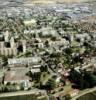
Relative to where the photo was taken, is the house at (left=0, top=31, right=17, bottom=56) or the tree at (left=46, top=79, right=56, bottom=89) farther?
the house at (left=0, top=31, right=17, bottom=56)

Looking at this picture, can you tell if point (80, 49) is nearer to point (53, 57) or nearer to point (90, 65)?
point (53, 57)

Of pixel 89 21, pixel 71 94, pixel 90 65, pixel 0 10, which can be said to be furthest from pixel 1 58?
pixel 0 10

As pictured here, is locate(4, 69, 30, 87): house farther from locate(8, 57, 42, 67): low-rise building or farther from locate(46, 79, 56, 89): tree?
locate(8, 57, 42, 67): low-rise building

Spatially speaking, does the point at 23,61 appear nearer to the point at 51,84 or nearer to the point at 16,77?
the point at 16,77

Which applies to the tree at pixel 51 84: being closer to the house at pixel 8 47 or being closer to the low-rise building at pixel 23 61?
the low-rise building at pixel 23 61

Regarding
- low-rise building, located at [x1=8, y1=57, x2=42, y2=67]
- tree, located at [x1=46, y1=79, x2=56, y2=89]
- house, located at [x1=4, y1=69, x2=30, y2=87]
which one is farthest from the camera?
low-rise building, located at [x1=8, y1=57, x2=42, y2=67]

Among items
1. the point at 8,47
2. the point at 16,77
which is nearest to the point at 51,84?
the point at 16,77

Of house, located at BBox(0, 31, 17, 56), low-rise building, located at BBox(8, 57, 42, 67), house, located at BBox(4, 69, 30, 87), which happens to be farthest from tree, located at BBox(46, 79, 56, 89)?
house, located at BBox(0, 31, 17, 56)

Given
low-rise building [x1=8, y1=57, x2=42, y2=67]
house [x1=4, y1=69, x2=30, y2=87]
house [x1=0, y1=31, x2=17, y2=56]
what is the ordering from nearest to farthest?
house [x1=4, y1=69, x2=30, y2=87] → low-rise building [x1=8, y1=57, x2=42, y2=67] → house [x1=0, y1=31, x2=17, y2=56]

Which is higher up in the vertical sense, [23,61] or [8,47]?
[8,47]

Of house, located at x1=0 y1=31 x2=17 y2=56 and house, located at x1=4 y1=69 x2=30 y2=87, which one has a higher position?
house, located at x1=0 y1=31 x2=17 y2=56

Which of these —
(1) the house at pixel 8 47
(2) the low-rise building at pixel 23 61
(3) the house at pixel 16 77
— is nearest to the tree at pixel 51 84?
(3) the house at pixel 16 77

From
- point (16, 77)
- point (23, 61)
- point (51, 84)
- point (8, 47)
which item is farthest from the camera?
point (8, 47)
